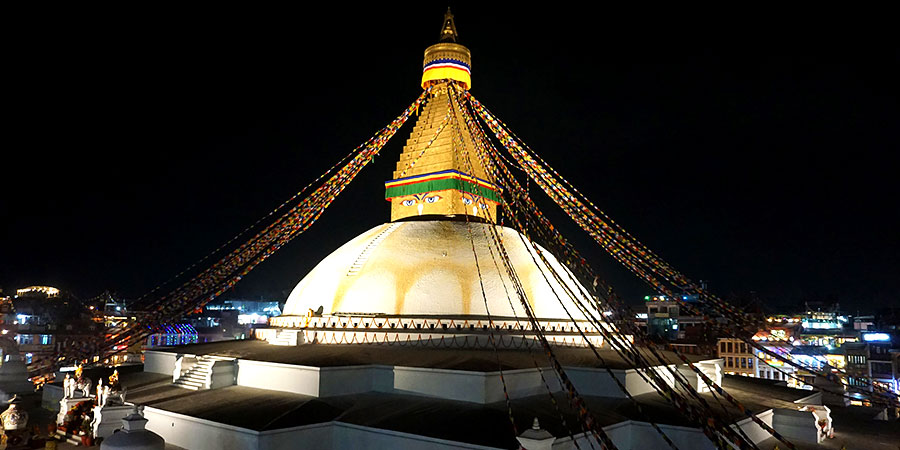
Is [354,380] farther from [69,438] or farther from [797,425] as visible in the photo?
[797,425]

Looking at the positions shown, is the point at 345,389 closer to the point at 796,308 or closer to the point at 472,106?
the point at 472,106

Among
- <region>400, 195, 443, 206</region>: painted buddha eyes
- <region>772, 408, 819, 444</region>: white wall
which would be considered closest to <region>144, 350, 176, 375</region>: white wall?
<region>400, 195, 443, 206</region>: painted buddha eyes

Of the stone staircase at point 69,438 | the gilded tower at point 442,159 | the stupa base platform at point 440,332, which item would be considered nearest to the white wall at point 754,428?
the stupa base platform at point 440,332

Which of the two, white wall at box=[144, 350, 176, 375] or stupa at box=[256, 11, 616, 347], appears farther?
white wall at box=[144, 350, 176, 375]

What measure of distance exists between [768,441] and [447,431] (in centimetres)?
575

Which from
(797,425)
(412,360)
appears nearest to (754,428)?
(797,425)

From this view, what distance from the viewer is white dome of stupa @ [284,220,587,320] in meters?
12.3

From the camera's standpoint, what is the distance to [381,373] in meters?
10.5

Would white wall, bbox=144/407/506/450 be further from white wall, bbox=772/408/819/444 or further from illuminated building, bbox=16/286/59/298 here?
illuminated building, bbox=16/286/59/298

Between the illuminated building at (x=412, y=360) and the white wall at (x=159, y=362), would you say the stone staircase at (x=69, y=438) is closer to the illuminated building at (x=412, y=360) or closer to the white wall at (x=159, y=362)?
the illuminated building at (x=412, y=360)

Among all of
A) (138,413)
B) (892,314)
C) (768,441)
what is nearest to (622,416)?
(768,441)

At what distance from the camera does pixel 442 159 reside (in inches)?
590

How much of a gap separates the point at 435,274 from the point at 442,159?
12.0 ft

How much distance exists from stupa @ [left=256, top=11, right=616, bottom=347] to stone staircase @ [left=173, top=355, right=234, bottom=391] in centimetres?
170
